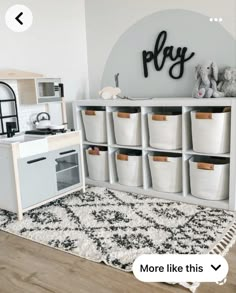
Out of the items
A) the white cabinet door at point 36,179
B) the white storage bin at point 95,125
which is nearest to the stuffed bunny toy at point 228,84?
the white storage bin at point 95,125

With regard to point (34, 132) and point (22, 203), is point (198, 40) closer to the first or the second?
point (34, 132)

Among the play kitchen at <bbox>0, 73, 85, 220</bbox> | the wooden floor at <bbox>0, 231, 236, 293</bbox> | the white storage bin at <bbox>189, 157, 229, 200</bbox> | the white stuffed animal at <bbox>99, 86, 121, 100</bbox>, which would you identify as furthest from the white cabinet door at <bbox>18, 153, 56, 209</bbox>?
the white storage bin at <bbox>189, 157, 229, 200</bbox>

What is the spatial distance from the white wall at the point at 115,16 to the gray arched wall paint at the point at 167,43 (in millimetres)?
53

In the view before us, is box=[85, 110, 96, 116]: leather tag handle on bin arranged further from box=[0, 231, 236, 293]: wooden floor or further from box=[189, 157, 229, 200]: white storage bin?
box=[0, 231, 236, 293]: wooden floor

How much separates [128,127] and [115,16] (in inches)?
47.1

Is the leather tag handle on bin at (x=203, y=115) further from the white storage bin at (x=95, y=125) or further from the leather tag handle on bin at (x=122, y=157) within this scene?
the white storage bin at (x=95, y=125)

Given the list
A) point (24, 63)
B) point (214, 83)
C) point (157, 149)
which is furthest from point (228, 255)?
point (24, 63)

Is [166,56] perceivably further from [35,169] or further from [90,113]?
[35,169]

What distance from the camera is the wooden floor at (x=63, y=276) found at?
1657mm

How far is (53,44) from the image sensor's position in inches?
128

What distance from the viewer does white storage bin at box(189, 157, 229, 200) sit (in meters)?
2.52

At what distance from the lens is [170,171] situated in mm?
2754

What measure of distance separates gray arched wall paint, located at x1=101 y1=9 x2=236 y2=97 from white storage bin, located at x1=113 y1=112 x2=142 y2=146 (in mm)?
450

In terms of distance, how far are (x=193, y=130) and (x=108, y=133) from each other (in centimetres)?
83
